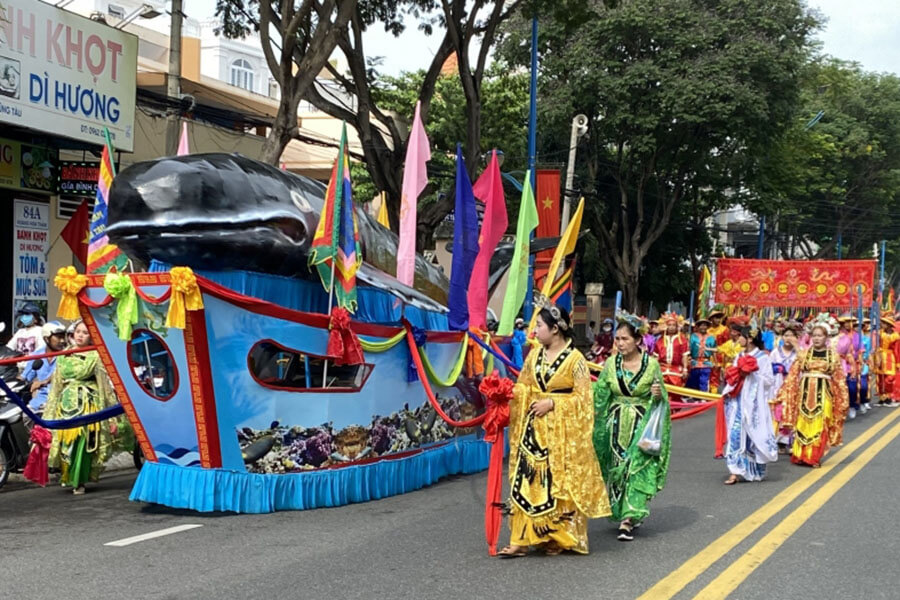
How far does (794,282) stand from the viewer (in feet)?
68.4

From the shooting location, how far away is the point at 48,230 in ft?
48.5

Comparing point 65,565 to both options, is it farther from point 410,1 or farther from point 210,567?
point 410,1

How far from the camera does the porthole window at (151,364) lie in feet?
24.0

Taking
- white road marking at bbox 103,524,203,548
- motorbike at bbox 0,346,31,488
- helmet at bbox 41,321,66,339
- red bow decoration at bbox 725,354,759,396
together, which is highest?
helmet at bbox 41,321,66,339

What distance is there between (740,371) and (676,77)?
670 inches

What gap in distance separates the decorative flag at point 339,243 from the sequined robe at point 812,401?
5116 millimetres

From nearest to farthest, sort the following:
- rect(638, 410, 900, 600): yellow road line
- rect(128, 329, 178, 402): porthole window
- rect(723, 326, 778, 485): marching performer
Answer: rect(638, 410, 900, 600): yellow road line, rect(128, 329, 178, 402): porthole window, rect(723, 326, 778, 485): marching performer

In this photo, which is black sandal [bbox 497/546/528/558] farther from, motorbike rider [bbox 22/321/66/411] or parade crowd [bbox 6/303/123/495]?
motorbike rider [bbox 22/321/66/411]

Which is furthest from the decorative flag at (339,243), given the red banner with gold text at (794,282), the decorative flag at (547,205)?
the red banner with gold text at (794,282)

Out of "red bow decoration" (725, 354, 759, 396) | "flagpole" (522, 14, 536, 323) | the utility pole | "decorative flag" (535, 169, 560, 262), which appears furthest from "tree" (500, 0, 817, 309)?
"red bow decoration" (725, 354, 759, 396)

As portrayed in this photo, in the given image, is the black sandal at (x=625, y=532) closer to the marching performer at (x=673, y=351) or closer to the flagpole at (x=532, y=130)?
the marching performer at (x=673, y=351)

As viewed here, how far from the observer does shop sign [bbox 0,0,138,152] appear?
1219 centimetres

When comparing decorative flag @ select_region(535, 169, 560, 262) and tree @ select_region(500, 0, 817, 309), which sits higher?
tree @ select_region(500, 0, 817, 309)

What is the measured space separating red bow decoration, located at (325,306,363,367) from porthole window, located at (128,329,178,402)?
1185 mm
